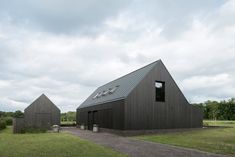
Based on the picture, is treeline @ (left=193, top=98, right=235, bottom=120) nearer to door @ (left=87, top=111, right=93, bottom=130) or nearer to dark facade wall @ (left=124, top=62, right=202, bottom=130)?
door @ (left=87, top=111, right=93, bottom=130)

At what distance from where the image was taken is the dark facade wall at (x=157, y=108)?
921 inches

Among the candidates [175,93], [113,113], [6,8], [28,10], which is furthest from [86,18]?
[175,93]

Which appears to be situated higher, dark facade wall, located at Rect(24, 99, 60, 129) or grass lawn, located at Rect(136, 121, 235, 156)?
dark facade wall, located at Rect(24, 99, 60, 129)

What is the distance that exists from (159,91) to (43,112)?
51.2ft

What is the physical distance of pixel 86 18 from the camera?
1505cm

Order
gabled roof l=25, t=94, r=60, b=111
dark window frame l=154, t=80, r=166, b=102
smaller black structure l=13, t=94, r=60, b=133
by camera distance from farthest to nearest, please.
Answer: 1. gabled roof l=25, t=94, r=60, b=111
2. smaller black structure l=13, t=94, r=60, b=133
3. dark window frame l=154, t=80, r=166, b=102

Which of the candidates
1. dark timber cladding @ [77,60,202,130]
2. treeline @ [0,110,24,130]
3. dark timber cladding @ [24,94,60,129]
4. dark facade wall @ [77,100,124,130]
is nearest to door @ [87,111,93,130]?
dark facade wall @ [77,100,124,130]

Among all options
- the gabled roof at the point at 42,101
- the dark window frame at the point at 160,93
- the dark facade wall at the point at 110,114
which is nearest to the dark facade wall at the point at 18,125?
the gabled roof at the point at 42,101

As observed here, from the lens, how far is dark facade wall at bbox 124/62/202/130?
2339 centimetres

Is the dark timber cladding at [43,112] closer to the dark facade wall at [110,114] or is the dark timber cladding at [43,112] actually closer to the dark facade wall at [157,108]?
the dark facade wall at [110,114]

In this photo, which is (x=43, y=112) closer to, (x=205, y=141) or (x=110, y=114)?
(x=110, y=114)

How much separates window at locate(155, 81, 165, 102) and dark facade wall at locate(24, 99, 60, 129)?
48.8 ft

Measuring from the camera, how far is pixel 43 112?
33844mm

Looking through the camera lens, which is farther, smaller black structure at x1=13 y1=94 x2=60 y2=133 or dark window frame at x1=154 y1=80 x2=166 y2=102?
smaller black structure at x1=13 y1=94 x2=60 y2=133
